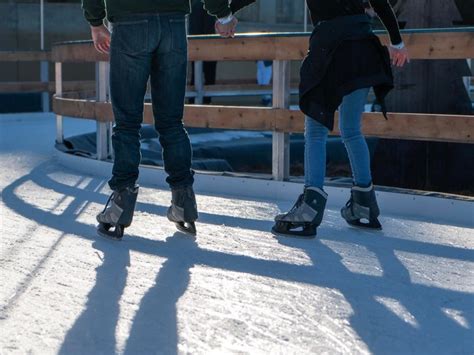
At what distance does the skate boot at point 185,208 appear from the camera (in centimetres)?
368

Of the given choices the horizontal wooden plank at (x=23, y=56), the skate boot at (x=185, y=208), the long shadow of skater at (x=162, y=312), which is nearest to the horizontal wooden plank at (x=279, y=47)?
the skate boot at (x=185, y=208)

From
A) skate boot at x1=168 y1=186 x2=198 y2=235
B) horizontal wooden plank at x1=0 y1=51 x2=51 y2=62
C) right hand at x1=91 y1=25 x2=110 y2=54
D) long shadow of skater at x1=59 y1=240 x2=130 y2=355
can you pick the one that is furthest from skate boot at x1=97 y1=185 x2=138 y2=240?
horizontal wooden plank at x1=0 y1=51 x2=51 y2=62

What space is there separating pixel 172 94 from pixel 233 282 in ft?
3.47

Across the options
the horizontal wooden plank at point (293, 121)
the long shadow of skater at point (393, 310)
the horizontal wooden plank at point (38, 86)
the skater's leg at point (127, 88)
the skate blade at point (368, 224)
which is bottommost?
the horizontal wooden plank at point (38, 86)

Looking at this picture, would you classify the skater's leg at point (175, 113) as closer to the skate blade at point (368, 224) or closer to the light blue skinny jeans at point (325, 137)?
the light blue skinny jeans at point (325, 137)

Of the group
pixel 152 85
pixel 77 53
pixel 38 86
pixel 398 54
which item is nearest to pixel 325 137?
pixel 398 54

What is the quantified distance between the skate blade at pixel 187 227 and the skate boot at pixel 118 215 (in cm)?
23

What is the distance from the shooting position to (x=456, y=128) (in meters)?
4.31

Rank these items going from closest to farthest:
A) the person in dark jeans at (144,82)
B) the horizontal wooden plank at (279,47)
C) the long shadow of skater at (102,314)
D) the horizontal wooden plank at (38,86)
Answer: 1. the long shadow of skater at (102,314)
2. the person in dark jeans at (144,82)
3. the horizontal wooden plank at (279,47)
4. the horizontal wooden plank at (38,86)

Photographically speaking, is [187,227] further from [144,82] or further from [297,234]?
[144,82]

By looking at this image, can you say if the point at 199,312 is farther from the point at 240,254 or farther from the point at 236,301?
the point at 240,254

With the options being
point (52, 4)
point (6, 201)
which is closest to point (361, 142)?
point (6, 201)

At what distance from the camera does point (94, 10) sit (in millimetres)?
3611

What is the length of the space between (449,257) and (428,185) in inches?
124
